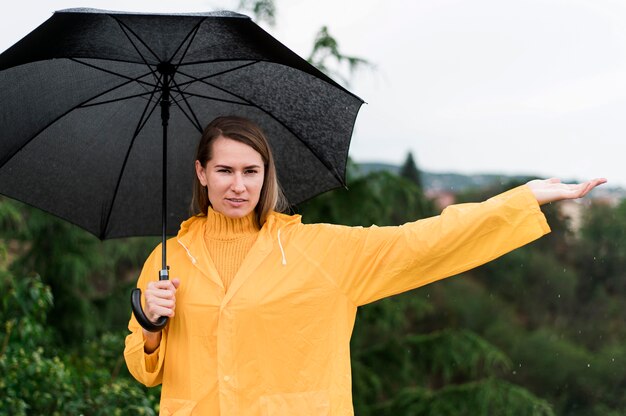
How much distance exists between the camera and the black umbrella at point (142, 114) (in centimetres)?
215

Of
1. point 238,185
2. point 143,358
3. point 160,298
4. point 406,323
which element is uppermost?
point 406,323

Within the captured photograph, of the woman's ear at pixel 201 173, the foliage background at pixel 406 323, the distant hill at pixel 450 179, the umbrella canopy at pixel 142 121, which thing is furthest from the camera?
the distant hill at pixel 450 179

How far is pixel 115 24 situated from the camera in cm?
213

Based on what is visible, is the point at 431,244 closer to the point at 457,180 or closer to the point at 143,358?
the point at 143,358

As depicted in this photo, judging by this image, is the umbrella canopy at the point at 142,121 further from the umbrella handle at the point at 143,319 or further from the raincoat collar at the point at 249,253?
the umbrella handle at the point at 143,319

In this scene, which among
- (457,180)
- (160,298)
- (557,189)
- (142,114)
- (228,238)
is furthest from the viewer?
(457,180)

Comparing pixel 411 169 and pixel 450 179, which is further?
pixel 411 169

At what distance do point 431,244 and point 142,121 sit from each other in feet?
3.80

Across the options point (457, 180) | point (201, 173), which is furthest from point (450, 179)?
point (201, 173)

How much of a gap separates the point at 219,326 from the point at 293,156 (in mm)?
766

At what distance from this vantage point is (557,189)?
201cm

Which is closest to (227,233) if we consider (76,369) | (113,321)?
(76,369)

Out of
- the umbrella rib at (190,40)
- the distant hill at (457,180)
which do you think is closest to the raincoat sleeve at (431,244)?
the umbrella rib at (190,40)

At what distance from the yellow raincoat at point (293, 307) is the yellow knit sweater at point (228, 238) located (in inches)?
1.7
